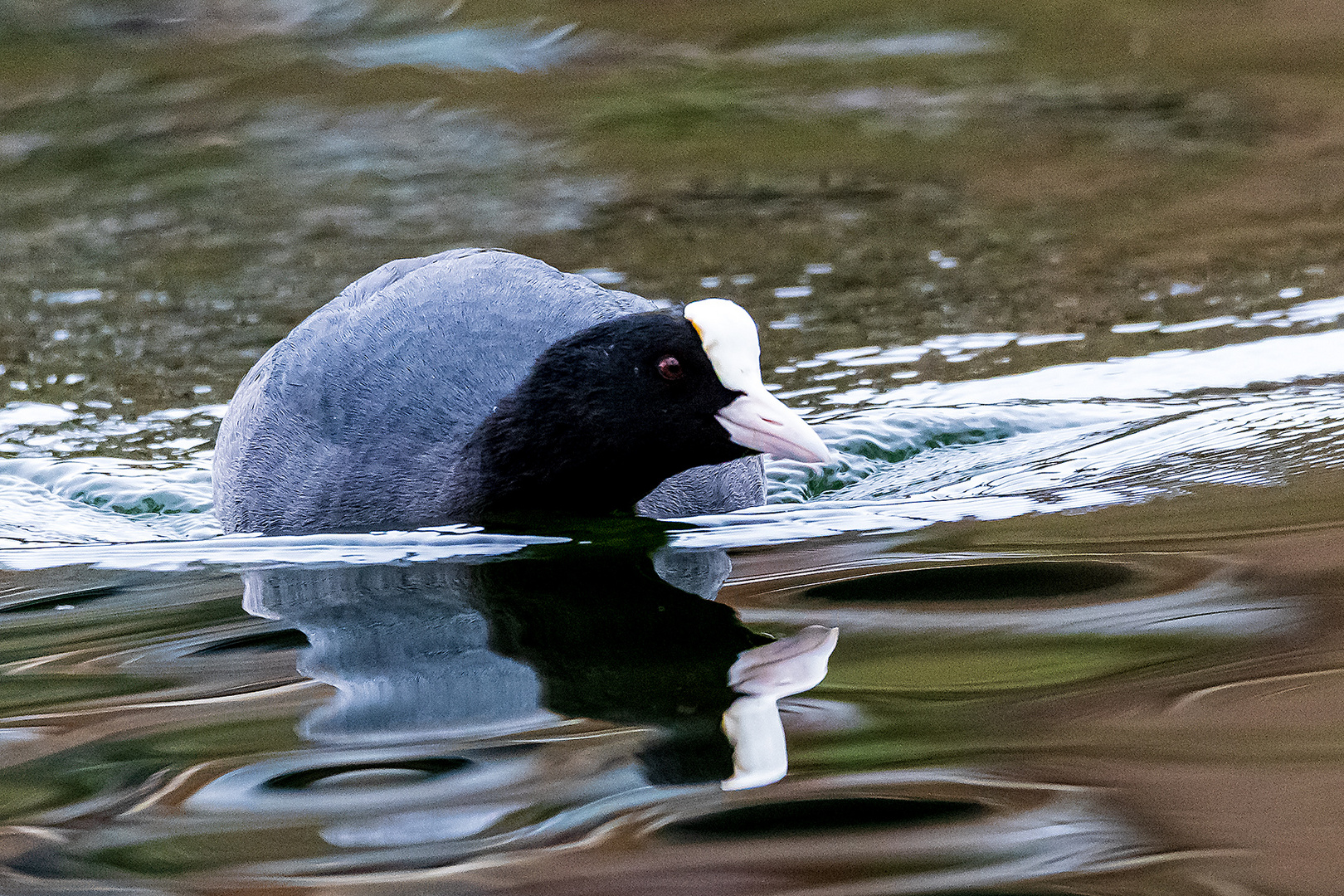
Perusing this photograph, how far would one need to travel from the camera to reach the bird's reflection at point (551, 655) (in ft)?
8.87

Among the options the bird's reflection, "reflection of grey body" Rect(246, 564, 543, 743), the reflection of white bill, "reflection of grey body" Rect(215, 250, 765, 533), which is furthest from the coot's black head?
the reflection of white bill

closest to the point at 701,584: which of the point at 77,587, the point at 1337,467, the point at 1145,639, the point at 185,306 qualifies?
the point at 1145,639

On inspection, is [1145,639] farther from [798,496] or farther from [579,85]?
[579,85]

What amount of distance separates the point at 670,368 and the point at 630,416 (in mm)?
→ 131

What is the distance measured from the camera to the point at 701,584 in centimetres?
362

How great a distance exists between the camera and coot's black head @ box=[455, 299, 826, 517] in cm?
409

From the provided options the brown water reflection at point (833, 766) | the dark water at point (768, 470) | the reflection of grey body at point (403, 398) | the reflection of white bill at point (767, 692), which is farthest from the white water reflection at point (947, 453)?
the reflection of white bill at point (767, 692)

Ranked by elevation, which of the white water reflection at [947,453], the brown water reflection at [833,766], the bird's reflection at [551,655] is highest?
the white water reflection at [947,453]

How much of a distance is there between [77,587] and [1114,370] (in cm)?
311

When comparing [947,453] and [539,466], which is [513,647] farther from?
[947,453]

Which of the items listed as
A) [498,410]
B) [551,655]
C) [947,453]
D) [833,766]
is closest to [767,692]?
[833,766]

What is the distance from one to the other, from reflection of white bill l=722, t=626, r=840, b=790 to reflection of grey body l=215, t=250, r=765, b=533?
51.4 inches

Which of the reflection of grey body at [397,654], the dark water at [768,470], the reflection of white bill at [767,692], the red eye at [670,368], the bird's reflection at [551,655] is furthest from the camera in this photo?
the red eye at [670,368]

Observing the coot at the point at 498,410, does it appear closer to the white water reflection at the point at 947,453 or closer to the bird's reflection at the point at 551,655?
the white water reflection at the point at 947,453
